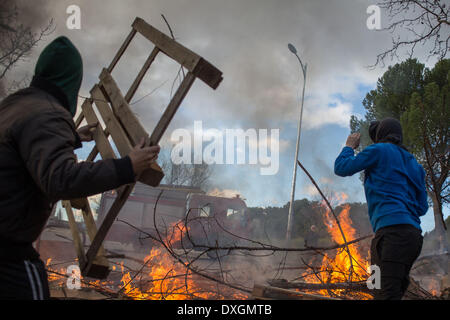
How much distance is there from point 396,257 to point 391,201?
0.45 metres

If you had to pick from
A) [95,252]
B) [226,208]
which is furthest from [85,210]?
[226,208]

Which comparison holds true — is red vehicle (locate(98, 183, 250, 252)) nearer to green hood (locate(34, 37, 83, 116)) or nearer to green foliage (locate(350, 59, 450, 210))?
green foliage (locate(350, 59, 450, 210))

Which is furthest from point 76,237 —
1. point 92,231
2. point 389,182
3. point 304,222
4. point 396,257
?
point 304,222

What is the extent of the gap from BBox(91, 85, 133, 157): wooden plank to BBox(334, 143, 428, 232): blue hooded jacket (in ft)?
6.22

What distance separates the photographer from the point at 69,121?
164 centimetres

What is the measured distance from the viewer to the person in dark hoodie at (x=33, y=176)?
1451mm

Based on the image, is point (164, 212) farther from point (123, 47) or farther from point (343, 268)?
point (123, 47)

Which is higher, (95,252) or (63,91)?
(63,91)

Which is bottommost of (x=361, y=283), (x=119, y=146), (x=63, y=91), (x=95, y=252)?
(x=361, y=283)

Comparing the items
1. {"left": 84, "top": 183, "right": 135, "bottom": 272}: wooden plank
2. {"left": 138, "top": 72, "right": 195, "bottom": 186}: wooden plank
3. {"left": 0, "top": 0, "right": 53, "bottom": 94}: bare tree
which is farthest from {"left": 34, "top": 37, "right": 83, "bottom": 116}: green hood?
{"left": 0, "top": 0, "right": 53, "bottom": 94}: bare tree

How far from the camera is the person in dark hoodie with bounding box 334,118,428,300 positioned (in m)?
2.49

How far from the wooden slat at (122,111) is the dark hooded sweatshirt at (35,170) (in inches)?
19.4
